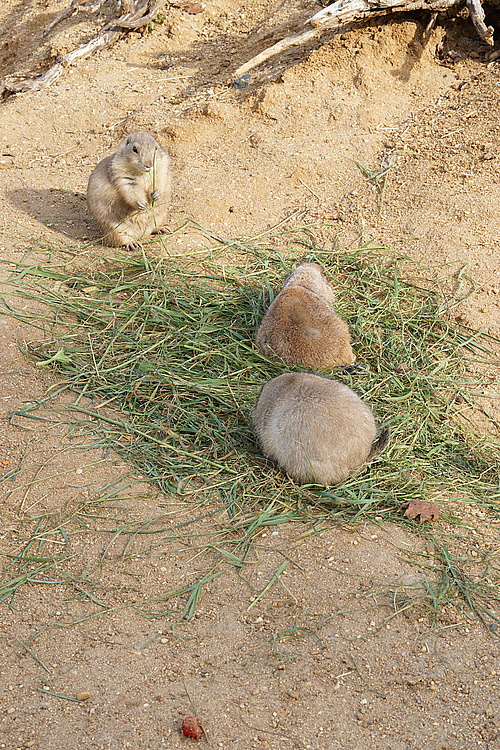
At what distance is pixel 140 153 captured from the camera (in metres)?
6.85

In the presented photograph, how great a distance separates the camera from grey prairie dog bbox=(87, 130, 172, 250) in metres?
6.88

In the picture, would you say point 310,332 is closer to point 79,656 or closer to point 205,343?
point 205,343

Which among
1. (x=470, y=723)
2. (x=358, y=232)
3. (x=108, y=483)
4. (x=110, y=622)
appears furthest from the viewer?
(x=358, y=232)

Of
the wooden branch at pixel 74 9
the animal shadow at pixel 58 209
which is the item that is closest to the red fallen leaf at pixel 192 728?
the animal shadow at pixel 58 209

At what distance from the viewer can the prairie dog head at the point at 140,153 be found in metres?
6.82

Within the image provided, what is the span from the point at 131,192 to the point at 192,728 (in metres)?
5.02

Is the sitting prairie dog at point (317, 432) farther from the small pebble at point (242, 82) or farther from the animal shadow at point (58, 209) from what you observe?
the small pebble at point (242, 82)

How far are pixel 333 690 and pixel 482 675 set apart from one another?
2.21ft

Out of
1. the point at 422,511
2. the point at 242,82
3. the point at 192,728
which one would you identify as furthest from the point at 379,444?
the point at 242,82

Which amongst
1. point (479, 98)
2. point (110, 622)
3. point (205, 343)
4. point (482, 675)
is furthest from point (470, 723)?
point (479, 98)

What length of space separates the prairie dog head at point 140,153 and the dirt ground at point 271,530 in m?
0.65

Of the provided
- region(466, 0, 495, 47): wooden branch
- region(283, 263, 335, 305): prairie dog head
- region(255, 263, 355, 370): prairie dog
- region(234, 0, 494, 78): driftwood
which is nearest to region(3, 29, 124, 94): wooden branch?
region(234, 0, 494, 78): driftwood

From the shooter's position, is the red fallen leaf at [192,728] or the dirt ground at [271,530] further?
the dirt ground at [271,530]

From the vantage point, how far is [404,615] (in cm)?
362
